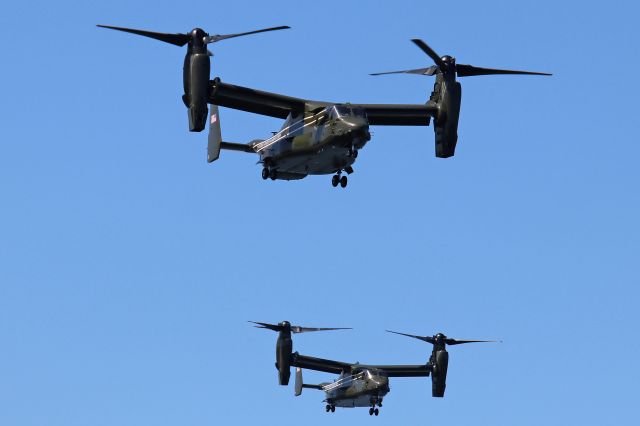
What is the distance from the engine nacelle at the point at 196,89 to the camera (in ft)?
164

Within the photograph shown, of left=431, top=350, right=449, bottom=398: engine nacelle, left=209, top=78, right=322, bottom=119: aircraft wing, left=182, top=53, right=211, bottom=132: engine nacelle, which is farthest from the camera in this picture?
left=431, top=350, right=449, bottom=398: engine nacelle

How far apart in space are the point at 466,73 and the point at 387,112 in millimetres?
4279

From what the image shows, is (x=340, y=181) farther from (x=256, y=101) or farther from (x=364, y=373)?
(x=364, y=373)

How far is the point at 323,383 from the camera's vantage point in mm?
103312

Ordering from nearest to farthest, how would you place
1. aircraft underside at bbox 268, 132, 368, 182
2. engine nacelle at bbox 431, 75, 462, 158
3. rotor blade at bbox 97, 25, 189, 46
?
rotor blade at bbox 97, 25, 189, 46
aircraft underside at bbox 268, 132, 368, 182
engine nacelle at bbox 431, 75, 462, 158

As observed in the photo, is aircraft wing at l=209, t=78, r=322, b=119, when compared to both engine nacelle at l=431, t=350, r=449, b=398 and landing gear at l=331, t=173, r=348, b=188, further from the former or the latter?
engine nacelle at l=431, t=350, r=449, b=398

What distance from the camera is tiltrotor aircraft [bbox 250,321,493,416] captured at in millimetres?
92188

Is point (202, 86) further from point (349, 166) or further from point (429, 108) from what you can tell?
point (429, 108)

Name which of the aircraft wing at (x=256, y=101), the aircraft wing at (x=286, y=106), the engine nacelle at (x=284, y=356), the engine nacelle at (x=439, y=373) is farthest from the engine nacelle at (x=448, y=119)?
the engine nacelle at (x=439, y=373)

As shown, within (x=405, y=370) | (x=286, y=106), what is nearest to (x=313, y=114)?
(x=286, y=106)

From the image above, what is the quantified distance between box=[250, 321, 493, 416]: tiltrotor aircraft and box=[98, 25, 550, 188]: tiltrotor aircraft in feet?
105

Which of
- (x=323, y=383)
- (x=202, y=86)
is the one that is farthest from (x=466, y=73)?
(x=323, y=383)

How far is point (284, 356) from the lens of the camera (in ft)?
279

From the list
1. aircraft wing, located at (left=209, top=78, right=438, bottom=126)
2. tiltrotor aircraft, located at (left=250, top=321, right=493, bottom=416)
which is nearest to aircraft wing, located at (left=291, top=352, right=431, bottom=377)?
tiltrotor aircraft, located at (left=250, top=321, right=493, bottom=416)
